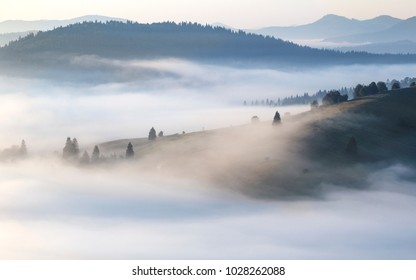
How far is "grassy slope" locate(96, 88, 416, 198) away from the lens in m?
160

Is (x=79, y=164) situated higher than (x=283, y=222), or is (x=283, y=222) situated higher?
(x=79, y=164)

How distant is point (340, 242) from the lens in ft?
368

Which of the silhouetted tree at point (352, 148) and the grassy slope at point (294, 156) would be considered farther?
the silhouetted tree at point (352, 148)

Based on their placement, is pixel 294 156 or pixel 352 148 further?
pixel 352 148

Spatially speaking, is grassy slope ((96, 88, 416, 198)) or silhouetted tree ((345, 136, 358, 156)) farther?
silhouetted tree ((345, 136, 358, 156))

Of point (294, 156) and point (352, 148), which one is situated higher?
point (352, 148)

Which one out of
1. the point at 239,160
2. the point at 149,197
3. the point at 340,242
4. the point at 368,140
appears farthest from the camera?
the point at 368,140

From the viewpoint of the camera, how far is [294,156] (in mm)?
170375

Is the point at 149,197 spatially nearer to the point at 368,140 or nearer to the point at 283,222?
the point at 283,222

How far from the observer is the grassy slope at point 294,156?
160m

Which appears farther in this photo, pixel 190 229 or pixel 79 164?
pixel 79 164

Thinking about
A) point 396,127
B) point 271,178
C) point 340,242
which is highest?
point 396,127

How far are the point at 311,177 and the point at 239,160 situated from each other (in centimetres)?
2250
